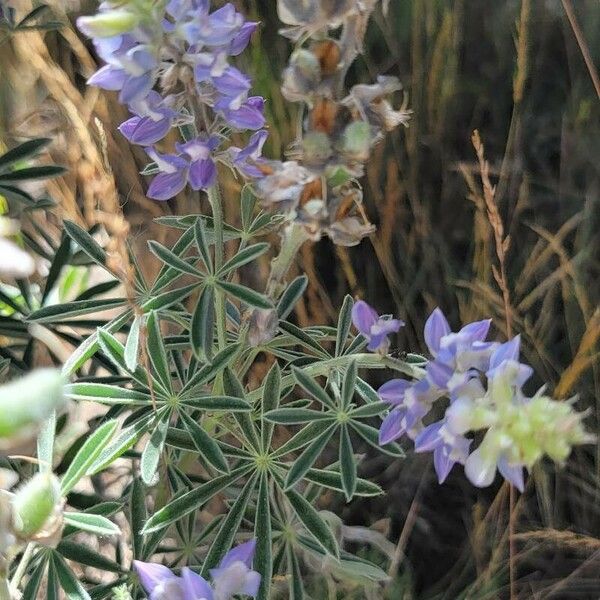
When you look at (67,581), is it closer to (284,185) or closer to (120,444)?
(120,444)

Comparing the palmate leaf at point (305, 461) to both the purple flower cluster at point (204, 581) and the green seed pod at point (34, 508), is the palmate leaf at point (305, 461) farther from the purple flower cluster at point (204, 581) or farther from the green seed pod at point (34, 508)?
the green seed pod at point (34, 508)

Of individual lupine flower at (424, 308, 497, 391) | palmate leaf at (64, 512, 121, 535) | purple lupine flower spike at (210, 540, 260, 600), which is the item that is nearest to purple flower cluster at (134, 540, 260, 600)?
purple lupine flower spike at (210, 540, 260, 600)

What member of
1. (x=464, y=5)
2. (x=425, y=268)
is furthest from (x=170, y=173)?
(x=464, y=5)

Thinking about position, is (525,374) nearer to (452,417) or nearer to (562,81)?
(452,417)

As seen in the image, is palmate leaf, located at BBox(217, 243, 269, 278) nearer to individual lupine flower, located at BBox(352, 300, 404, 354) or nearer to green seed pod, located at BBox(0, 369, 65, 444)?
individual lupine flower, located at BBox(352, 300, 404, 354)

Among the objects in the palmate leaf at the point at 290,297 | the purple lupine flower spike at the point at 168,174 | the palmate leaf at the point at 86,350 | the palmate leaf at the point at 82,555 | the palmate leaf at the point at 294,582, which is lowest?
the palmate leaf at the point at 294,582

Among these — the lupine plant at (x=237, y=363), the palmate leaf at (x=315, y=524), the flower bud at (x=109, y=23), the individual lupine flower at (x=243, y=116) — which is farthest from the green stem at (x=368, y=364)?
the flower bud at (x=109, y=23)

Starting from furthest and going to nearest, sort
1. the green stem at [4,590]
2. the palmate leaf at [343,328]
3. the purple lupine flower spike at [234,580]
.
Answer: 1. the palmate leaf at [343,328]
2. the purple lupine flower spike at [234,580]
3. the green stem at [4,590]

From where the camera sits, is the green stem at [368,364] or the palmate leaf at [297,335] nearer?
the green stem at [368,364]
